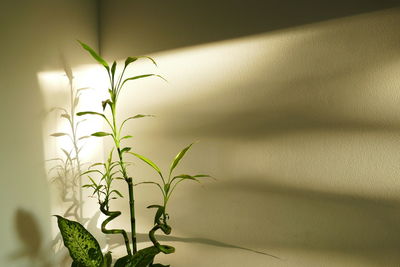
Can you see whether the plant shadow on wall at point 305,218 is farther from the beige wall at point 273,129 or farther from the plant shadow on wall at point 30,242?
the plant shadow on wall at point 30,242

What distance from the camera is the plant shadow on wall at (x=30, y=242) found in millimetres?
1525

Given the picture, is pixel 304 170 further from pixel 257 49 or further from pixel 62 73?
pixel 62 73

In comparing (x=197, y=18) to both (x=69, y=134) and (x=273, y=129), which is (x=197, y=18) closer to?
(x=273, y=129)

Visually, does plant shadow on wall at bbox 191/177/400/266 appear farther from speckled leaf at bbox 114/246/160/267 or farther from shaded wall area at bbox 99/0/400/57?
shaded wall area at bbox 99/0/400/57

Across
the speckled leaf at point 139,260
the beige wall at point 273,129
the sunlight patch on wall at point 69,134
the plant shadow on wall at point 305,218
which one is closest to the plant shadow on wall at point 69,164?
the sunlight patch on wall at point 69,134

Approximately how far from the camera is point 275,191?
1.63m

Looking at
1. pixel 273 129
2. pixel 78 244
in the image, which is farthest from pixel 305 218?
pixel 78 244

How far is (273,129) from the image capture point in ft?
5.31

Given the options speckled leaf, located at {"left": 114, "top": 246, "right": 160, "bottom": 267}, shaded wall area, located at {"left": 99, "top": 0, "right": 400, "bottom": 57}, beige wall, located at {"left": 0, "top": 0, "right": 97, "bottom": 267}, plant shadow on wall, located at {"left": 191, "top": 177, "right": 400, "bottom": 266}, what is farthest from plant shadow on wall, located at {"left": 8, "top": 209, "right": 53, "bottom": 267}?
shaded wall area, located at {"left": 99, "top": 0, "right": 400, "bottom": 57}

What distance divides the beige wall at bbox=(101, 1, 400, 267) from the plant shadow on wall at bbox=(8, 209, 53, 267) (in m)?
0.47

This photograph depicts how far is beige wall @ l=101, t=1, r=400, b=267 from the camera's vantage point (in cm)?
145

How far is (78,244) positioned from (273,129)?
902 mm

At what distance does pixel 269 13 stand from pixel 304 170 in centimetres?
67

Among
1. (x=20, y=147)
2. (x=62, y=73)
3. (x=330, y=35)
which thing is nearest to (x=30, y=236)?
(x=20, y=147)
